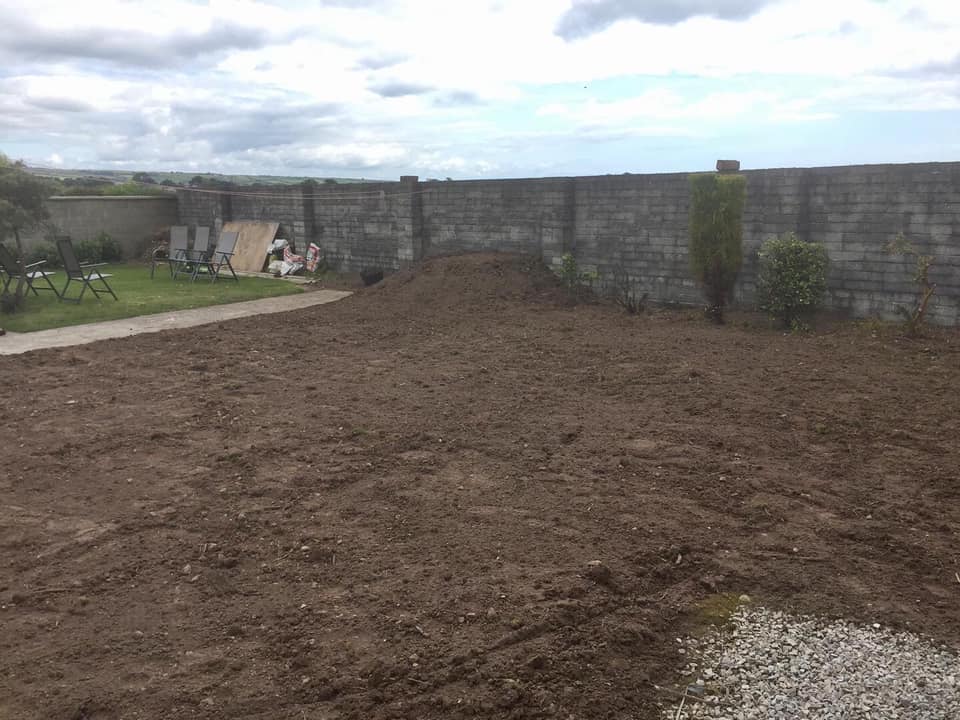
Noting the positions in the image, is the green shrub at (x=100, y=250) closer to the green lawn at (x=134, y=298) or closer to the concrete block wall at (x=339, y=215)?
the green lawn at (x=134, y=298)

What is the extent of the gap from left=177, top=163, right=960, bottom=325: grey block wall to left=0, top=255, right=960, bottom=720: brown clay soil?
1.47 meters

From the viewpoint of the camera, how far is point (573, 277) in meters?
11.1

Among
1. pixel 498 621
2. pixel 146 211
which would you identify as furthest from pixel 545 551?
pixel 146 211

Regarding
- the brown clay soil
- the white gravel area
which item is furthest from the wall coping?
the white gravel area

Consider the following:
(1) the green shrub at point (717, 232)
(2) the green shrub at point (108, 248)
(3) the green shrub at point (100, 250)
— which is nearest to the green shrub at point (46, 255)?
(3) the green shrub at point (100, 250)

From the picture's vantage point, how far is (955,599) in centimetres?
304

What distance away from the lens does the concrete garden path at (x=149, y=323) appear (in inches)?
338

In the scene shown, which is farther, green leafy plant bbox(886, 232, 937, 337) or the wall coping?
the wall coping

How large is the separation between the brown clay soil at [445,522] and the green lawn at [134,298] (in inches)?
117

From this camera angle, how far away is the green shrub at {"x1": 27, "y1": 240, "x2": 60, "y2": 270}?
618 inches

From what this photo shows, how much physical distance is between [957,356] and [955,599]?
472 centimetres

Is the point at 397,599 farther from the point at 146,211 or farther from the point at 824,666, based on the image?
the point at 146,211

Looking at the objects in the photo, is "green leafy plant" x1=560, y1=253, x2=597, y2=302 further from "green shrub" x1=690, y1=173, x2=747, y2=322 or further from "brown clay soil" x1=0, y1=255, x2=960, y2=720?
"brown clay soil" x1=0, y1=255, x2=960, y2=720

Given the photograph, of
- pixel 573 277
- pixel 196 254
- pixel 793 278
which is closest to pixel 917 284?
pixel 793 278
